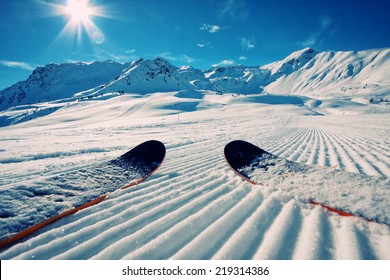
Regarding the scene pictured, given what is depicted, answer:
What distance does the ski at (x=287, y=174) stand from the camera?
389 cm

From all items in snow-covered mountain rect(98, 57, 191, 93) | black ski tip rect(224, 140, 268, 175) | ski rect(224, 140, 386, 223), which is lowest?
ski rect(224, 140, 386, 223)

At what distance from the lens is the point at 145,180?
494cm

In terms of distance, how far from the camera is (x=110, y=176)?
499 centimetres

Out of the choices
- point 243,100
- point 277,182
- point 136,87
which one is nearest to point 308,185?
point 277,182

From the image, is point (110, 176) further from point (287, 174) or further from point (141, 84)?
point (141, 84)

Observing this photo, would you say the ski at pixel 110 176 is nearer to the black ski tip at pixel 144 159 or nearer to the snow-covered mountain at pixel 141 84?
the black ski tip at pixel 144 159

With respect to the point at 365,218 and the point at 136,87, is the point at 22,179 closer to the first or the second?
the point at 365,218

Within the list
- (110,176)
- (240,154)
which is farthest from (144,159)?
(240,154)

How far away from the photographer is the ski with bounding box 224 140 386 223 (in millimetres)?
3895

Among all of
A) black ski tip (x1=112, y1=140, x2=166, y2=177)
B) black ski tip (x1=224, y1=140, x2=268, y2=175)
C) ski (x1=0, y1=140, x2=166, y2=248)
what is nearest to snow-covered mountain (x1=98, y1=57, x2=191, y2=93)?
black ski tip (x1=112, y1=140, x2=166, y2=177)

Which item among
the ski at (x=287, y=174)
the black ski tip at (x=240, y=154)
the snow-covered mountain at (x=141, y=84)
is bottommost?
the ski at (x=287, y=174)

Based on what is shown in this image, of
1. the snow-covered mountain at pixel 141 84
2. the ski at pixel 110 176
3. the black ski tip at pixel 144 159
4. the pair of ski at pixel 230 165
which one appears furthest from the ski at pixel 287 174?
the snow-covered mountain at pixel 141 84

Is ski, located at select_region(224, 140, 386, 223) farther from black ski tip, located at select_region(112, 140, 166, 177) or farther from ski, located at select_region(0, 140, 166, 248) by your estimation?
ski, located at select_region(0, 140, 166, 248)
